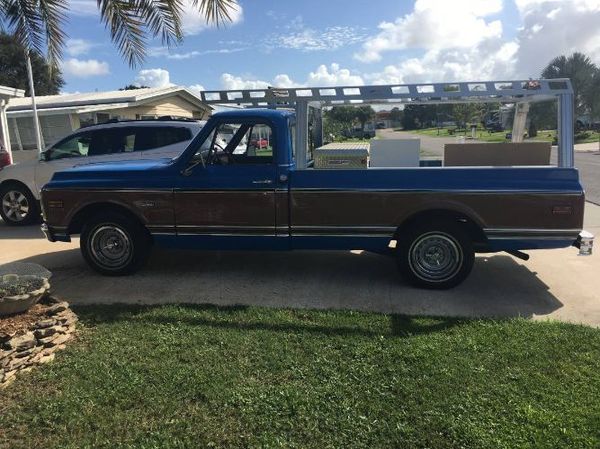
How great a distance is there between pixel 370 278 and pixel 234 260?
1.88 meters

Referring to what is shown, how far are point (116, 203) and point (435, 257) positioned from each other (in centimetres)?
362

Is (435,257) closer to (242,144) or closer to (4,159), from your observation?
(242,144)

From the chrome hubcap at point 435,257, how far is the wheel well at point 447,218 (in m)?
0.17

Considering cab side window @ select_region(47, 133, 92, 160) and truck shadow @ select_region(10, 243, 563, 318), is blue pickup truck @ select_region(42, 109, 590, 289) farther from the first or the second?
cab side window @ select_region(47, 133, 92, 160)

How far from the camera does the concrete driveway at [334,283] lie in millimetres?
5262

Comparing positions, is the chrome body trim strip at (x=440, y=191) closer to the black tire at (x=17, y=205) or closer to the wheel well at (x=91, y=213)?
the wheel well at (x=91, y=213)

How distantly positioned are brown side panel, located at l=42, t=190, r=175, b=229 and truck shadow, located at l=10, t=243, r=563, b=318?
703mm

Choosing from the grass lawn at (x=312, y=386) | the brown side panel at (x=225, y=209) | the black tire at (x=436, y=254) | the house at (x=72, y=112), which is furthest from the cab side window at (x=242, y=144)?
the house at (x=72, y=112)

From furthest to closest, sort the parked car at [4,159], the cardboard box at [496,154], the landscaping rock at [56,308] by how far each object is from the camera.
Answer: the parked car at [4,159]
the cardboard box at [496,154]
the landscaping rock at [56,308]

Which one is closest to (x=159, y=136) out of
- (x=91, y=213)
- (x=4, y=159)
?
(x=91, y=213)

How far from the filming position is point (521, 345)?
13.9 feet

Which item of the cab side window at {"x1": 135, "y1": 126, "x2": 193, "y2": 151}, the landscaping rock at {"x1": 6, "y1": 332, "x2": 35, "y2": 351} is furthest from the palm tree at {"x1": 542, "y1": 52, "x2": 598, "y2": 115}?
the landscaping rock at {"x1": 6, "y1": 332, "x2": 35, "y2": 351}

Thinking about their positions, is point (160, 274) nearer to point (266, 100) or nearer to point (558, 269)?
point (266, 100)

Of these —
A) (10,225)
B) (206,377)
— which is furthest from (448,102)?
(10,225)
